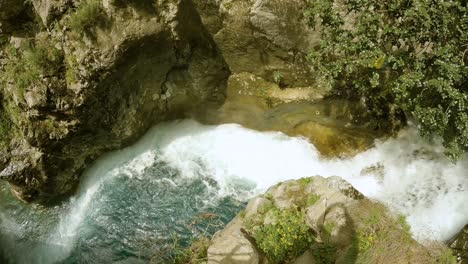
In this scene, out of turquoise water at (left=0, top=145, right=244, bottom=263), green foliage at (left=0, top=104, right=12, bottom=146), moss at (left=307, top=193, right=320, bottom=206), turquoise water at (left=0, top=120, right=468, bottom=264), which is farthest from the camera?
turquoise water at (left=0, top=145, right=244, bottom=263)

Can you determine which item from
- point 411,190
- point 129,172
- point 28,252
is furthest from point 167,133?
Answer: point 411,190

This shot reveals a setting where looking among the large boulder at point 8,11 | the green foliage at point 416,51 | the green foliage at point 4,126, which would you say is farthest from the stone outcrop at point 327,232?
the large boulder at point 8,11

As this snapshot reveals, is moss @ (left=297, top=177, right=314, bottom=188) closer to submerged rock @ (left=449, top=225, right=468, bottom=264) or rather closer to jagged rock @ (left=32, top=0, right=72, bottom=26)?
submerged rock @ (left=449, top=225, right=468, bottom=264)

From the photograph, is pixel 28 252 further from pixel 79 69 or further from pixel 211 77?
pixel 211 77

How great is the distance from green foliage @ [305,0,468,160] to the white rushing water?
1.19 metres

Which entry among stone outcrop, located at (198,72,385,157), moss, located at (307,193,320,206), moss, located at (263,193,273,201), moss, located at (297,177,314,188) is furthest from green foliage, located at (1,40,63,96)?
moss, located at (307,193,320,206)

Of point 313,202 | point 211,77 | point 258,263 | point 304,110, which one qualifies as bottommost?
point 258,263

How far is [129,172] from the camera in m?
9.70

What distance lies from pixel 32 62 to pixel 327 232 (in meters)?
6.08

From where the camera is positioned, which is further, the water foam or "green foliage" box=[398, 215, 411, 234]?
the water foam

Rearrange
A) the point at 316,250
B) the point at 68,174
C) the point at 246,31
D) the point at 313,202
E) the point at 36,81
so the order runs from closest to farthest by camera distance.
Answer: the point at 316,250 < the point at 313,202 < the point at 36,81 < the point at 246,31 < the point at 68,174

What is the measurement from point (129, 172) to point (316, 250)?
466cm

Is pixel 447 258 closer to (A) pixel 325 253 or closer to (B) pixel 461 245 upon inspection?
(B) pixel 461 245

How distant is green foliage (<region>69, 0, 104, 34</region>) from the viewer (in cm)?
787
